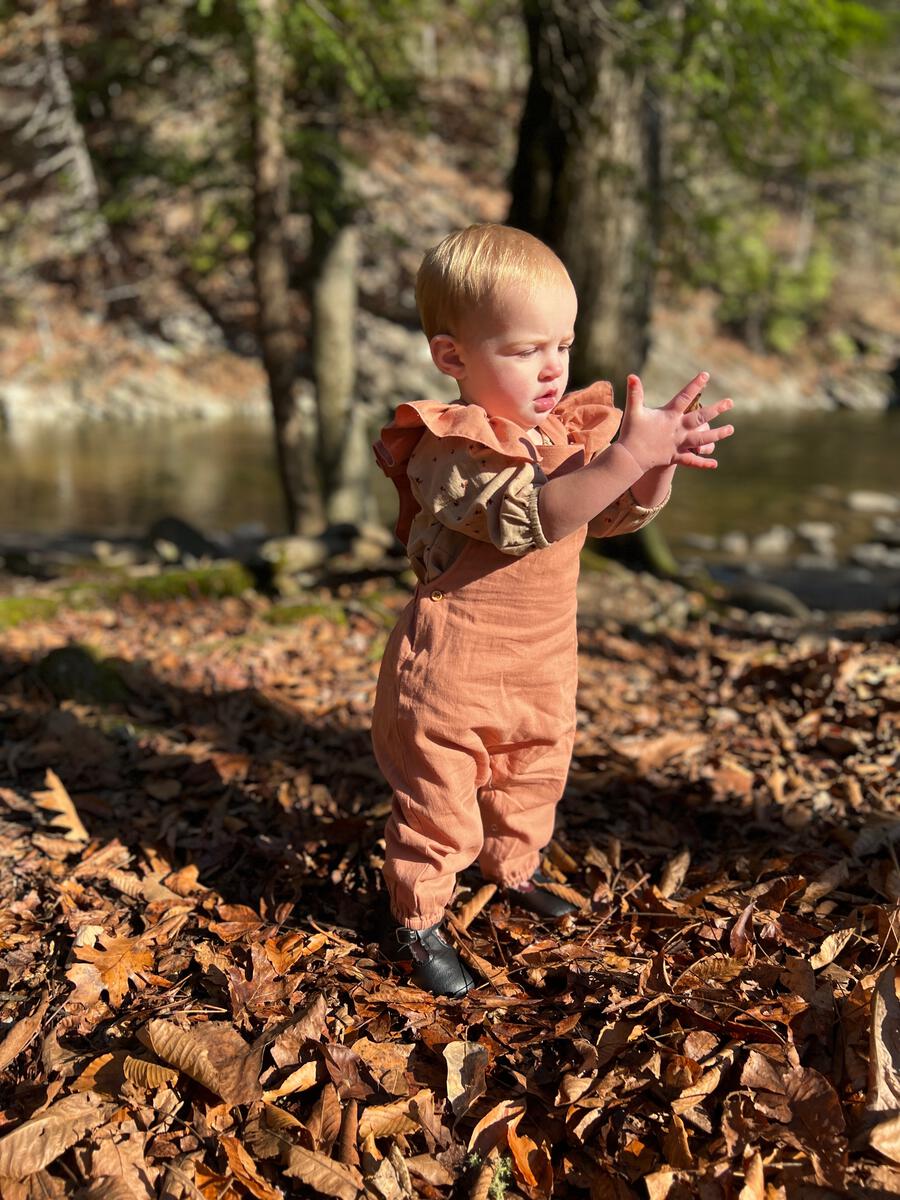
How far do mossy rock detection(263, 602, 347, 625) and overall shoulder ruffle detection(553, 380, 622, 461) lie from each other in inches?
131

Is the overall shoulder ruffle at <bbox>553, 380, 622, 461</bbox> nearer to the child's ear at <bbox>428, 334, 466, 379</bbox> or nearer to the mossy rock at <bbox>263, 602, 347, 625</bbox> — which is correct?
the child's ear at <bbox>428, 334, 466, 379</bbox>

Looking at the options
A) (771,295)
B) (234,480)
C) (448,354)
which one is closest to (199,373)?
(234,480)

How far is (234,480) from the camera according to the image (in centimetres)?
1619

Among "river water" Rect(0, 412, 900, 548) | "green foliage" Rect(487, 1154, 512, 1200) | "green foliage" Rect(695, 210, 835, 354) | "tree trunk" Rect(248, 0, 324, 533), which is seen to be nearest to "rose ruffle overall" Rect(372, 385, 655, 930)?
"green foliage" Rect(487, 1154, 512, 1200)

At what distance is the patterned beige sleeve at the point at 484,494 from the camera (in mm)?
2047

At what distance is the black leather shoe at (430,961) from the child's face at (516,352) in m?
1.29

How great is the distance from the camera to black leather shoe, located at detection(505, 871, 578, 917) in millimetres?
2770

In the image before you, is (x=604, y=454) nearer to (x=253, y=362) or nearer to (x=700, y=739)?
(x=700, y=739)

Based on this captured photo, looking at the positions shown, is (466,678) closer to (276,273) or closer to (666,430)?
(666,430)

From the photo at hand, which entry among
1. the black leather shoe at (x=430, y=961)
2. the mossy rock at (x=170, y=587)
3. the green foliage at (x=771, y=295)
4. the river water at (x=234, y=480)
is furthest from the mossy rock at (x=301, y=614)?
the green foliage at (x=771, y=295)

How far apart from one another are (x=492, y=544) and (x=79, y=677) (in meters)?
2.64

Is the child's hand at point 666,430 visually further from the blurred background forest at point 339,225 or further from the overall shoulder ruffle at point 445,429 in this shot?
the blurred background forest at point 339,225

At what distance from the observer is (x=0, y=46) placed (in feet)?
33.0

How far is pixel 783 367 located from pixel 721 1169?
29897mm
